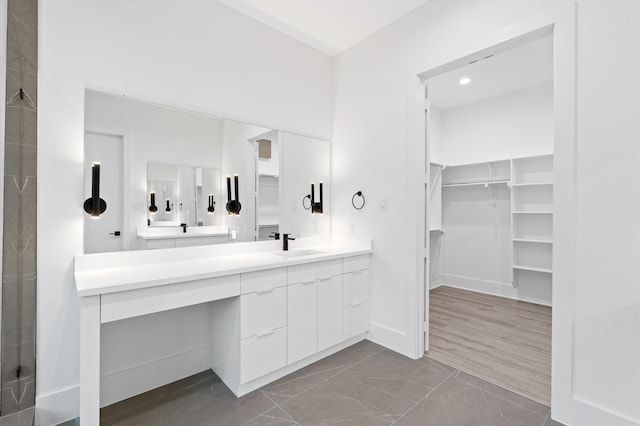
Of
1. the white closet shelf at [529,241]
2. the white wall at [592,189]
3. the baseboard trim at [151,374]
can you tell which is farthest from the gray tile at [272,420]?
the white closet shelf at [529,241]

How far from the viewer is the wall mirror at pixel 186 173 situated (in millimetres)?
2002

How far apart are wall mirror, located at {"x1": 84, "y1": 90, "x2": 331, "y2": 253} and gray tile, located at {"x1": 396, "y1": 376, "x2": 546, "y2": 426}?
177cm

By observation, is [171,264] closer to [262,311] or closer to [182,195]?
[182,195]

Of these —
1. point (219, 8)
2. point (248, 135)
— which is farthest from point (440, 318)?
point (219, 8)

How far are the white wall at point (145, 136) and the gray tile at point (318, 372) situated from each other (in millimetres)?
1406

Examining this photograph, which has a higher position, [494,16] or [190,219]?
[494,16]

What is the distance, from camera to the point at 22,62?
66.8 inches

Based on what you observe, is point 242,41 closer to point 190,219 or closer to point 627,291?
point 190,219

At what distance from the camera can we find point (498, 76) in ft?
12.3

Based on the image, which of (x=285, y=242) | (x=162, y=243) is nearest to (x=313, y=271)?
(x=285, y=242)

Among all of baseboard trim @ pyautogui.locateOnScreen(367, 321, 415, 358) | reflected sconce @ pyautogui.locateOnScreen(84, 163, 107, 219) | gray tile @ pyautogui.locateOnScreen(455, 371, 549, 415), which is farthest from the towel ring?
reflected sconce @ pyautogui.locateOnScreen(84, 163, 107, 219)

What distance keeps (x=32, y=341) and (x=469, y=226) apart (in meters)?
5.03

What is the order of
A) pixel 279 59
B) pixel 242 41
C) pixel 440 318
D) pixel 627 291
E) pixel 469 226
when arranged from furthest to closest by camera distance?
pixel 469 226
pixel 440 318
pixel 279 59
pixel 242 41
pixel 627 291

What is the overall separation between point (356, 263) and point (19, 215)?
2358mm
